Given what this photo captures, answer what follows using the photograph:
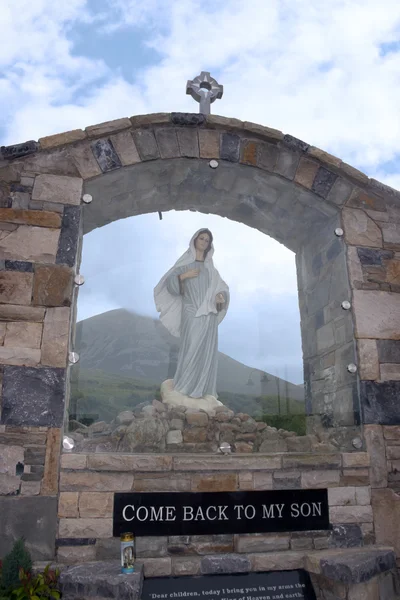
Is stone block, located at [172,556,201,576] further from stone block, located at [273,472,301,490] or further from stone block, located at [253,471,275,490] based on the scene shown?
stone block, located at [273,472,301,490]

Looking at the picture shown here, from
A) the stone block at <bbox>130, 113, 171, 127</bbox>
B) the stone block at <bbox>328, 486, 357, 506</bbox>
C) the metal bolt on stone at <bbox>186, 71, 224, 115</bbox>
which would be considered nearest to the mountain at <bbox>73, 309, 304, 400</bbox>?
the stone block at <bbox>328, 486, 357, 506</bbox>

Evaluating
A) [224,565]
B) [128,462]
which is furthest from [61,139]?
[224,565]

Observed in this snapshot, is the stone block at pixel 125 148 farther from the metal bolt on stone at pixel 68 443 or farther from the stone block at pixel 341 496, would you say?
the stone block at pixel 341 496

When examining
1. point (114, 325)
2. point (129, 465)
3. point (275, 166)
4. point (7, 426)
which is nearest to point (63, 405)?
point (7, 426)

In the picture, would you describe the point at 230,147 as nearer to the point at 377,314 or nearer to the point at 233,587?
the point at 377,314

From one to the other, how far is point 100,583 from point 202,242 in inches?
146

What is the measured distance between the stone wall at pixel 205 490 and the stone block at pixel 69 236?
1832mm

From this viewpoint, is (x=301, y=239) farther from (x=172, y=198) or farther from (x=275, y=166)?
(x=172, y=198)

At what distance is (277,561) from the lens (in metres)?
4.30

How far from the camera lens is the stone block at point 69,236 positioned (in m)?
4.93

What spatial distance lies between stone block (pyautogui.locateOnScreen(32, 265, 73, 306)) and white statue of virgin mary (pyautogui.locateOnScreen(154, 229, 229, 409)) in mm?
1262

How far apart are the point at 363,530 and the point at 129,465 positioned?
2218 mm

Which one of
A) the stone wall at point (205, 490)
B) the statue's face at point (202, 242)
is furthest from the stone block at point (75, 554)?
the statue's face at point (202, 242)

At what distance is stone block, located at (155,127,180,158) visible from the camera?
5.46 meters
